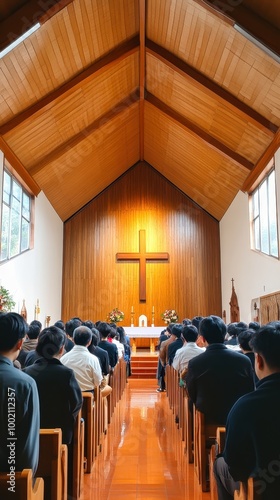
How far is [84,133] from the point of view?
11.7m

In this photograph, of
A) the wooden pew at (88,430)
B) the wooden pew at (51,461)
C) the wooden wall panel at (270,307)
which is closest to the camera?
the wooden pew at (51,461)

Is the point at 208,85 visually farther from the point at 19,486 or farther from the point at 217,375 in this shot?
the point at 19,486

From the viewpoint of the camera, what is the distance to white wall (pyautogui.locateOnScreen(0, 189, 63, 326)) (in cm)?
1038

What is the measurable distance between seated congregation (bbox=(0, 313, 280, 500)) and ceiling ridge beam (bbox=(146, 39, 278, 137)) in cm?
506

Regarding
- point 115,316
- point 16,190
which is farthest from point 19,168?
point 115,316

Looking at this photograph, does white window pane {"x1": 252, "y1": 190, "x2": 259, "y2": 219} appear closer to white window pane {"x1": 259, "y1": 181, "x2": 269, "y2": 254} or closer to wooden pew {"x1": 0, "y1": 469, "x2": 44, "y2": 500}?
white window pane {"x1": 259, "y1": 181, "x2": 269, "y2": 254}

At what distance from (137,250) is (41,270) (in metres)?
4.10

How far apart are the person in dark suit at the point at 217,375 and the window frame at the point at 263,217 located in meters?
6.53

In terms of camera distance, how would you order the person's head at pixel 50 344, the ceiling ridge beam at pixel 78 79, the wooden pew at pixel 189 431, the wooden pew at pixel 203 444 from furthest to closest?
the ceiling ridge beam at pixel 78 79, the wooden pew at pixel 189 431, the wooden pew at pixel 203 444, the person's head at pixel 50 344

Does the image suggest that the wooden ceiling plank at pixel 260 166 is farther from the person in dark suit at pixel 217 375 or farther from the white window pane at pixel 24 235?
the person in dark suit at pixel 217 375

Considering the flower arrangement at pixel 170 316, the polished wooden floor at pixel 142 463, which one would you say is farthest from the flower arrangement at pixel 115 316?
the polished wooden floor at pixel 142 463

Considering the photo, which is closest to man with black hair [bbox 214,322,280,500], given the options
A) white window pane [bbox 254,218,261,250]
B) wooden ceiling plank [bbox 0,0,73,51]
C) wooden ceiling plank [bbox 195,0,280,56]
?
wooden ceiling plank [bbox 195,0,280,56]

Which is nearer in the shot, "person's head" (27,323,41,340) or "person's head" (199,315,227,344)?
"person's head" (199,315,227,344)

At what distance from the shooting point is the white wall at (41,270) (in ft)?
34.1
